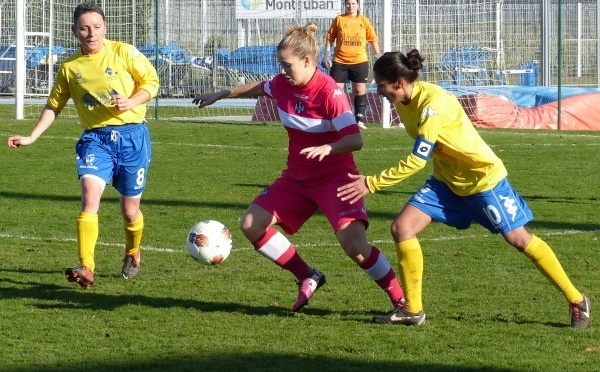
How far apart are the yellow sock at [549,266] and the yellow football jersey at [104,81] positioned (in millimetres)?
2716

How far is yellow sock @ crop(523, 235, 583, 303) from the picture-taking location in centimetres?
610

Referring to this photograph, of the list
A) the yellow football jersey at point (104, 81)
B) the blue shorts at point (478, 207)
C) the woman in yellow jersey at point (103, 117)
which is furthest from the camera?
the yellow football jersey at point (104, 81)

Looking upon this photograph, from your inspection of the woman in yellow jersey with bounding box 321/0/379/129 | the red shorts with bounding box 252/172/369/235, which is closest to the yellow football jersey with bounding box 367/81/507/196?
the red shorts with bounding box 252/172/369/235

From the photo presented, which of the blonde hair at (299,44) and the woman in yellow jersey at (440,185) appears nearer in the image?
the woman in yellow jersey at (440,185)

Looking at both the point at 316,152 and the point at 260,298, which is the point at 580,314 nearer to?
the point at 316,152

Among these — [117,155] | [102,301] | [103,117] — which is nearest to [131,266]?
[117,155]

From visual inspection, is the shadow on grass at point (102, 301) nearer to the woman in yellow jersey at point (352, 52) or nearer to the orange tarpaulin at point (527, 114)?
the woman in yellow jersey at point (352, 52)

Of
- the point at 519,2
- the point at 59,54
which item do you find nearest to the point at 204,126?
the point at 59,54

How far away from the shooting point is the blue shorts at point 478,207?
19.8 feet

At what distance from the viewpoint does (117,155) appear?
7.51m

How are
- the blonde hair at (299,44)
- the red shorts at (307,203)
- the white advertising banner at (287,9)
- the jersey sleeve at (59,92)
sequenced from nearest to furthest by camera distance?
the blonde hair at (299,44), the red shorts at (307,203), the jersey sleeve at (59,92), the white advertising banner at (287,9)

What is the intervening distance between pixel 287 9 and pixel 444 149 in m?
16.5

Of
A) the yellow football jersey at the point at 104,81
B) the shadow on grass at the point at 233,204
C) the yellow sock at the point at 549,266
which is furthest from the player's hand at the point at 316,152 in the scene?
the shadow on grass at the point at 233,204

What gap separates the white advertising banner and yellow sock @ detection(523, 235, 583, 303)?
1592 centimetres
